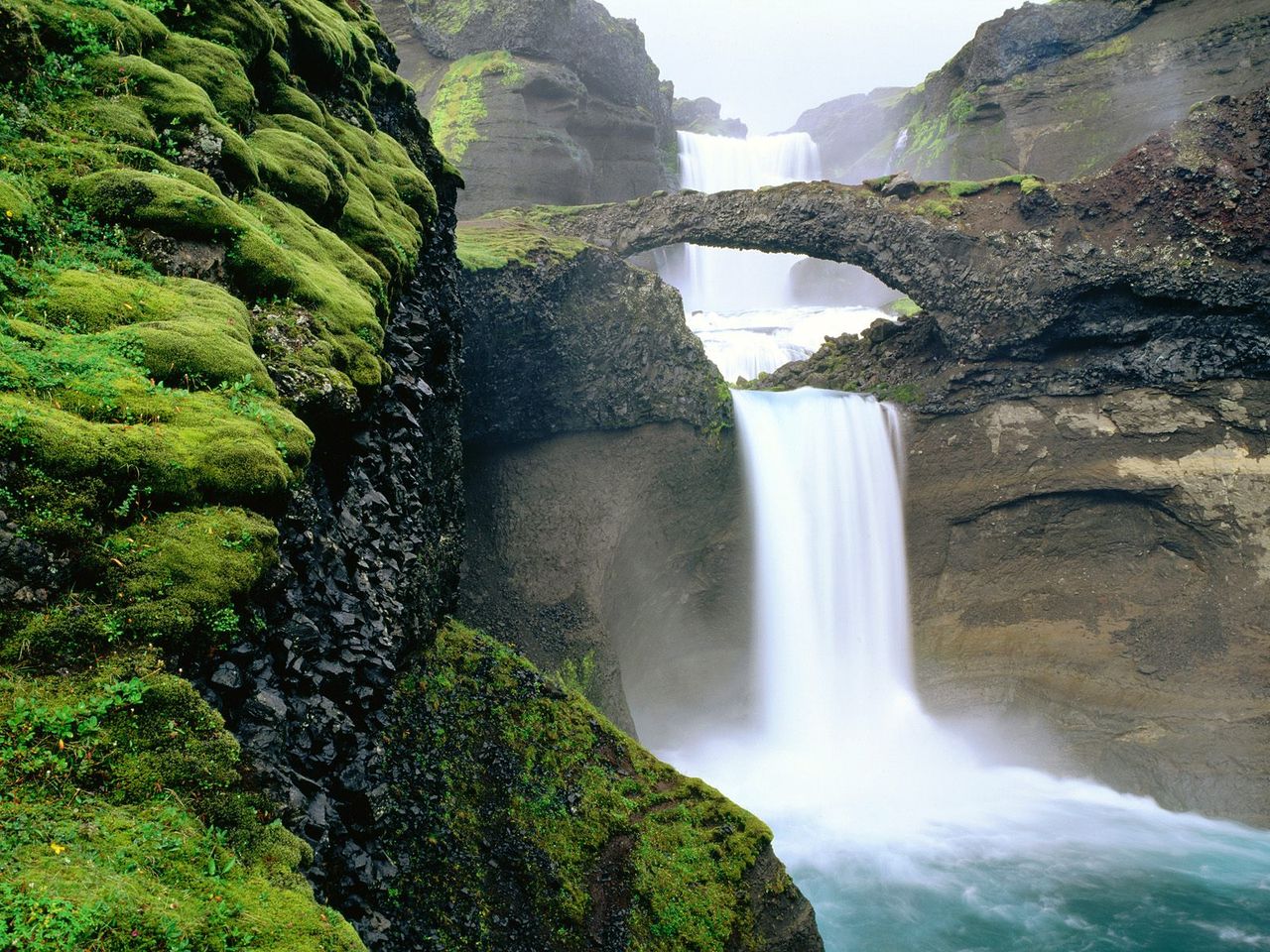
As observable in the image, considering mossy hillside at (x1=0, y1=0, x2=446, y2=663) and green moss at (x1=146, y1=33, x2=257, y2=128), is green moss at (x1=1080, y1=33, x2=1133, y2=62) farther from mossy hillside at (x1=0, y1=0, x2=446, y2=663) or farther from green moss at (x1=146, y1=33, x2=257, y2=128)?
green moss at (x1=146, y1=33, x2=257, y2=128)

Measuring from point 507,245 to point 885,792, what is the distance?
18.2 meters

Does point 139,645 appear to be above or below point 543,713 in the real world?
above

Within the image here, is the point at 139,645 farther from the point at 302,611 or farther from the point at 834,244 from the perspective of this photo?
the point at 834,244

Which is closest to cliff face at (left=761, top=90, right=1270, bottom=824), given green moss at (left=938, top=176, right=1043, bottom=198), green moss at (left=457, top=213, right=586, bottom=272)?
green moss at (left=938, top=176, right=1043, bottom=198)

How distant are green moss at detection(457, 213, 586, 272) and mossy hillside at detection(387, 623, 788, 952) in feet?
37.8

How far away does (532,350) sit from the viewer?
22562 millimetres

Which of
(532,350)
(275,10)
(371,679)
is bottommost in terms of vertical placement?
(371,679)

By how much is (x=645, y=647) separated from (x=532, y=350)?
9.81 meters

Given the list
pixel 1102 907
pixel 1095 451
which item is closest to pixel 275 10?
pixel 1102 907

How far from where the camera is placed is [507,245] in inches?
894

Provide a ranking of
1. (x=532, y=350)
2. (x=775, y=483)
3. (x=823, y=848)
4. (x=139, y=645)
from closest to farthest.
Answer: (x=139, y=645), (x=823, y=848), (x=532, y=350), (x=775, y=483)

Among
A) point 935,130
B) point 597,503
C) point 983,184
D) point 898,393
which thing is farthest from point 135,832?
point 935,130

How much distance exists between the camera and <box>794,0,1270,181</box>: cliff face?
30578 mm

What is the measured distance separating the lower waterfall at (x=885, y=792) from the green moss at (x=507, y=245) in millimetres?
7545
